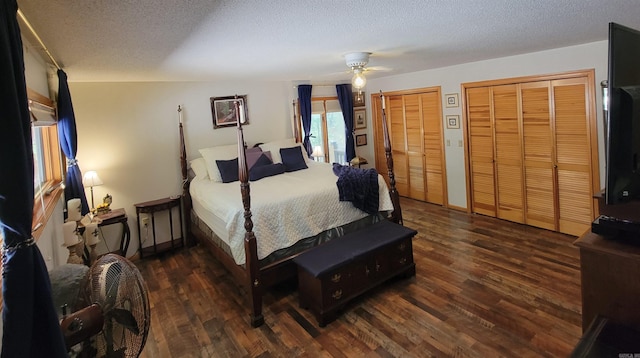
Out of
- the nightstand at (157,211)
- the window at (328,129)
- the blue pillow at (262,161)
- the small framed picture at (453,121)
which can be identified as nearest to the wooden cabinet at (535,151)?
the small framed picture at (453,121)

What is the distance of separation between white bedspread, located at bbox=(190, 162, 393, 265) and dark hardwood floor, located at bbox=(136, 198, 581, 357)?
0.55 meters

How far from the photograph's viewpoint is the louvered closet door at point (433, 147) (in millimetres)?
5195

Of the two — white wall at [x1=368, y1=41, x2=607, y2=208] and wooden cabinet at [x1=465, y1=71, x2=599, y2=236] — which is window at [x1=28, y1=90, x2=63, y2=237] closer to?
white wall at [x1=368, y1=41, x2=607, y2=208]

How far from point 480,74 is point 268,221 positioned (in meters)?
3.49

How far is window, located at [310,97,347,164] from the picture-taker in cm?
584

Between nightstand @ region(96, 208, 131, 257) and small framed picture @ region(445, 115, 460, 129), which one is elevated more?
small framed picture @ region(445, 115, 460, 129)

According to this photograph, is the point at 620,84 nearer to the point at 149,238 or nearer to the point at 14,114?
the point at 14,114

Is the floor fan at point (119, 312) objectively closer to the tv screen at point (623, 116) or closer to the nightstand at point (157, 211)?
the tv screen at point (623, 116)

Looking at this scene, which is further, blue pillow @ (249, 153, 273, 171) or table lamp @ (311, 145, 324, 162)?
table lamp @ (311, 145, 324, 162)

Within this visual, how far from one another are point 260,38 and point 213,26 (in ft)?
1.40

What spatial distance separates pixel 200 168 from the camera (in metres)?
4.34

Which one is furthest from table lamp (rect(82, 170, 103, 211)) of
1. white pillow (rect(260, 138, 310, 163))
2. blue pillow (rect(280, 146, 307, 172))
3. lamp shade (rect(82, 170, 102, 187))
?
blue pillow (rect(280, 146, 307, 172))

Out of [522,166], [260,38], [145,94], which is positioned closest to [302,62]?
[260,38]

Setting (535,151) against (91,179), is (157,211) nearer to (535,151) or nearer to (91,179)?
(91,179)
